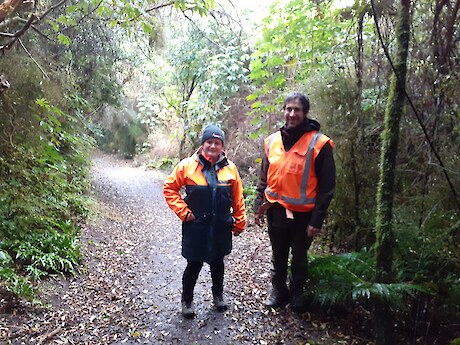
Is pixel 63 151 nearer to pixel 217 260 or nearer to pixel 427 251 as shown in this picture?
pixel 217 260

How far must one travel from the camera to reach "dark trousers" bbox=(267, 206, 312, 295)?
3.68 metres

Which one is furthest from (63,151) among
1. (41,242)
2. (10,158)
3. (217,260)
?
(217,260)

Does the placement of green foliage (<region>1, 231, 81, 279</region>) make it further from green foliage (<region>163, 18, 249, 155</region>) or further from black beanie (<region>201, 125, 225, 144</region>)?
green foliage (<region>163, 18, 249, 155</region>)

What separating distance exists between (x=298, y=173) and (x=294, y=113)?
0.56 meters

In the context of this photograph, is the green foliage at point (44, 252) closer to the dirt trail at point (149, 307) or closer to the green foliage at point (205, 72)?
the dirt trail at point (149, 307)

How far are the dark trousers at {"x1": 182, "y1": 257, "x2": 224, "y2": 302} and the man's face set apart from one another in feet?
5.12

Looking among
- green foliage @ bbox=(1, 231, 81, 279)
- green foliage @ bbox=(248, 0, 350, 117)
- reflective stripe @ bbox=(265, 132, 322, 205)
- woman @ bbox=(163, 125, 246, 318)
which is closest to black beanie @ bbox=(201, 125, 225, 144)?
woman @ bbox=(163, 125, 246, 318)

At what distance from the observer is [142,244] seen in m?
7.27

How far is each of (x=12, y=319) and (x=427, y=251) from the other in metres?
3.85

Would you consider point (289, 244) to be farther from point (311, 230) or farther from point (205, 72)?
point (205, 72)

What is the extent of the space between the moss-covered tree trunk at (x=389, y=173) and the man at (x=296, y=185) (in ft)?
2.13

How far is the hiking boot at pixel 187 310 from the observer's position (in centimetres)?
394

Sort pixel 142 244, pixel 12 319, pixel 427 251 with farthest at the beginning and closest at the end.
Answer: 1. pixel 142 244
2. pixel 12 319
3. pixel 427 251

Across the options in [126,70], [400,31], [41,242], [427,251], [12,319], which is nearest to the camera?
[400,31]
